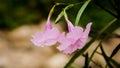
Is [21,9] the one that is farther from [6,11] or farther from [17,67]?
[17,67]

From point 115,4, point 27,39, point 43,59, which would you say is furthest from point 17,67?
point 115,4

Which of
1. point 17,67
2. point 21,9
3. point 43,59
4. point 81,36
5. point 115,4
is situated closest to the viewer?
point 81,36

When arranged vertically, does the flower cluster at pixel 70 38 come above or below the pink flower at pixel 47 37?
below

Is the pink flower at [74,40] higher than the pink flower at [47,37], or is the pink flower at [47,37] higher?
the pink flower at [47,37]

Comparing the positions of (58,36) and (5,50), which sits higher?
(5,50)

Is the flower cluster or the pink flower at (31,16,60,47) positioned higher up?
the pink flower at (31,16,60,47)

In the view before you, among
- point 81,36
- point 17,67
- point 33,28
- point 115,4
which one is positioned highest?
point 33,28

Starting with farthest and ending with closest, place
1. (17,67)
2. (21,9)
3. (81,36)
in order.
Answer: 1. (21,9)
2. (17,67)
3. (81,36)

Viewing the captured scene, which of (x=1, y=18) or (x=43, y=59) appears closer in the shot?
(x=43, y=59)

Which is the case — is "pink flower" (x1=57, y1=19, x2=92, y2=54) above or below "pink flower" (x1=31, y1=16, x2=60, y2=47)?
below
